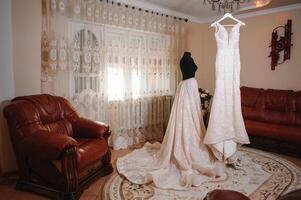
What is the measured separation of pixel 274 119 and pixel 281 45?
1.39 meters

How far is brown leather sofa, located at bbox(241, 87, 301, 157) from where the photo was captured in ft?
12.0

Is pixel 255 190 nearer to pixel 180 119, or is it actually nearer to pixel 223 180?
pixel 223 180

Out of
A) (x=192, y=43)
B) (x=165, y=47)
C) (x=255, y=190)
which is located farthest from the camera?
(x=192, y=43)

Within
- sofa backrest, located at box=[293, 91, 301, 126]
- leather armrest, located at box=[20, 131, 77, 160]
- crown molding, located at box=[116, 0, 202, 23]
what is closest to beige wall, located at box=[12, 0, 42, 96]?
leather armrest, located at box=[20, 131, 77, 160]

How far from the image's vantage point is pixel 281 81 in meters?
4.45

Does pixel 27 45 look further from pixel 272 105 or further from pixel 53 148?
pixel 272 105

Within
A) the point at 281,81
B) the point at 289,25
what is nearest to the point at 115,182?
the point at 281,81

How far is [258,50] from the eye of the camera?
470cm

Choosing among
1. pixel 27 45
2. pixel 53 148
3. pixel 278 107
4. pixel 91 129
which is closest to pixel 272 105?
pixel 278 107

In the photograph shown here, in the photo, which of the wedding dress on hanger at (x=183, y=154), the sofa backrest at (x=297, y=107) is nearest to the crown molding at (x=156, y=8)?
the wedding dress on hanger at (x=183, y=154)

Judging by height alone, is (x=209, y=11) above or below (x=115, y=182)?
above

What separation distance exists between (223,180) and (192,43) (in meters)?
3.39

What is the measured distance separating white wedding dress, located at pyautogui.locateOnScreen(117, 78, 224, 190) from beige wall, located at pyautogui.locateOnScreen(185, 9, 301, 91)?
231 cm

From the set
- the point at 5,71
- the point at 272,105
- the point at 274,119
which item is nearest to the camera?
the point at 5,71
